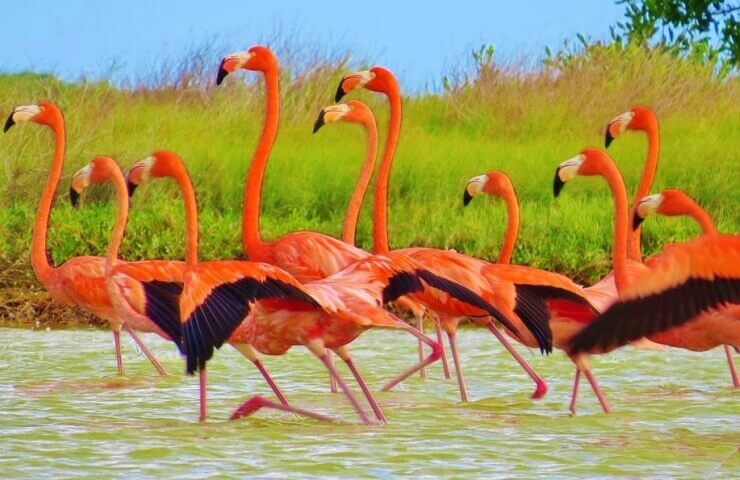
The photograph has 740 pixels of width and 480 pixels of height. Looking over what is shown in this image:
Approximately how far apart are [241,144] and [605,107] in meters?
4.16

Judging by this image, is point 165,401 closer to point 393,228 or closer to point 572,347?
point 572,347

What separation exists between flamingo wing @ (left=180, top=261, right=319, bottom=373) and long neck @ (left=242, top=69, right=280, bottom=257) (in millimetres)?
1373

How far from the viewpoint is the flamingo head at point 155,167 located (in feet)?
20.7

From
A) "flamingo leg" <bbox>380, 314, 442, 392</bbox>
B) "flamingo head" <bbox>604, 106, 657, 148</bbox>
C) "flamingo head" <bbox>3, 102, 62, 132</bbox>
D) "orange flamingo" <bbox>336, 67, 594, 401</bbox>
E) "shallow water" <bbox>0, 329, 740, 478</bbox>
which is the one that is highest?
"flamingo head" <bbox>3, 102, 62, 132</bbox>

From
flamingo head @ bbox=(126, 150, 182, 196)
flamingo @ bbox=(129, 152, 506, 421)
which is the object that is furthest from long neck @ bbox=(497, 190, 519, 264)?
flamingo head @ bbox=(126, 150, 182, 196)

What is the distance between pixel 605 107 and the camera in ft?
50.6

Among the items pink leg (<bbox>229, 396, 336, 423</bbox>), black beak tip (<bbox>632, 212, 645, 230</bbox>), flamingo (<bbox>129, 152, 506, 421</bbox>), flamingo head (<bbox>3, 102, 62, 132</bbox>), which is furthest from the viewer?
flamingo head (<bbox>3, 102, 62, 132</bbox>)

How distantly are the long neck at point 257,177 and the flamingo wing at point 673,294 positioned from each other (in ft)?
7.54

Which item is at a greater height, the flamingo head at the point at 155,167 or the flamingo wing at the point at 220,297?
the flamingo head at the point at 155,167

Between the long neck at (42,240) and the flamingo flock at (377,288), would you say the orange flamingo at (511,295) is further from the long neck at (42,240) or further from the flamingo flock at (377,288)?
the long neck at (42,240)

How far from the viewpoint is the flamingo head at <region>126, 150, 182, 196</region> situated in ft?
20.7

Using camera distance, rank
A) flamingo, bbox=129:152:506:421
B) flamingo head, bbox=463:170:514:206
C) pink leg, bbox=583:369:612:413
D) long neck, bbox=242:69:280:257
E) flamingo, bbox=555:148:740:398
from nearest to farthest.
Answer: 1. flamingo, bbox=555:148:740:398
2. flamingo, bbox=129:152:506:421
3. pink leg, bbox=583:369:612:413
4. long neck, bbox=242:69:280:257
5. flamingo head, bbox=463:170:514:206

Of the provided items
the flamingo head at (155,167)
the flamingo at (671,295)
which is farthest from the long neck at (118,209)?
the flamingo at (671,295)

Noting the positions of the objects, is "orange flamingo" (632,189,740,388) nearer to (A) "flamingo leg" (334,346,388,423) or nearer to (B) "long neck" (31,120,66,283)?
(A) "flamingo leg" (334,346,388,423)
